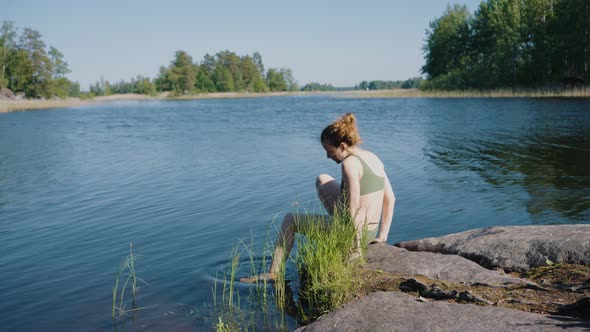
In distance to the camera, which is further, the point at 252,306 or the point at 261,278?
the point at 261,278

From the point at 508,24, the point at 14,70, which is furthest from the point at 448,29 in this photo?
the point at 14,70

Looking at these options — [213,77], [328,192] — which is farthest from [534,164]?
[213,77]

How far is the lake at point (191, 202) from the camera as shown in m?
4.94

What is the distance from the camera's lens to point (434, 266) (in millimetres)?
4289

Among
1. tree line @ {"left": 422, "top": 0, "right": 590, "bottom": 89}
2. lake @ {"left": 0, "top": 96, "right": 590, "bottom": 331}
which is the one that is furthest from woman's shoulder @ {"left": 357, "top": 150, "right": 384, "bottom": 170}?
tree line @ {"left": 422, "top": 0, "right": 590, "bottom": 89}

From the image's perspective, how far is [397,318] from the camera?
328 centimetres

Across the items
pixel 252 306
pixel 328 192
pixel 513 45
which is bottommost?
pixel 252 306

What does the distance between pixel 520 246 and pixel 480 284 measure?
2.94 ft

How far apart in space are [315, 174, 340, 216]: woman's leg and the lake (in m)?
1.27

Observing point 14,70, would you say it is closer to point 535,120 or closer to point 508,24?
point 508,24

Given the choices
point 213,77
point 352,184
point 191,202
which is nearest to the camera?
point 352,184

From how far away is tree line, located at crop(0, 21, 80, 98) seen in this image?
77375 millimetres

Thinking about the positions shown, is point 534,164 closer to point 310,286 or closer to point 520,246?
point 520,246

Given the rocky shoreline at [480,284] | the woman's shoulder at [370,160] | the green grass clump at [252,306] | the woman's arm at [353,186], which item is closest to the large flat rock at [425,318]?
the rocky shoreline at [480,284]
